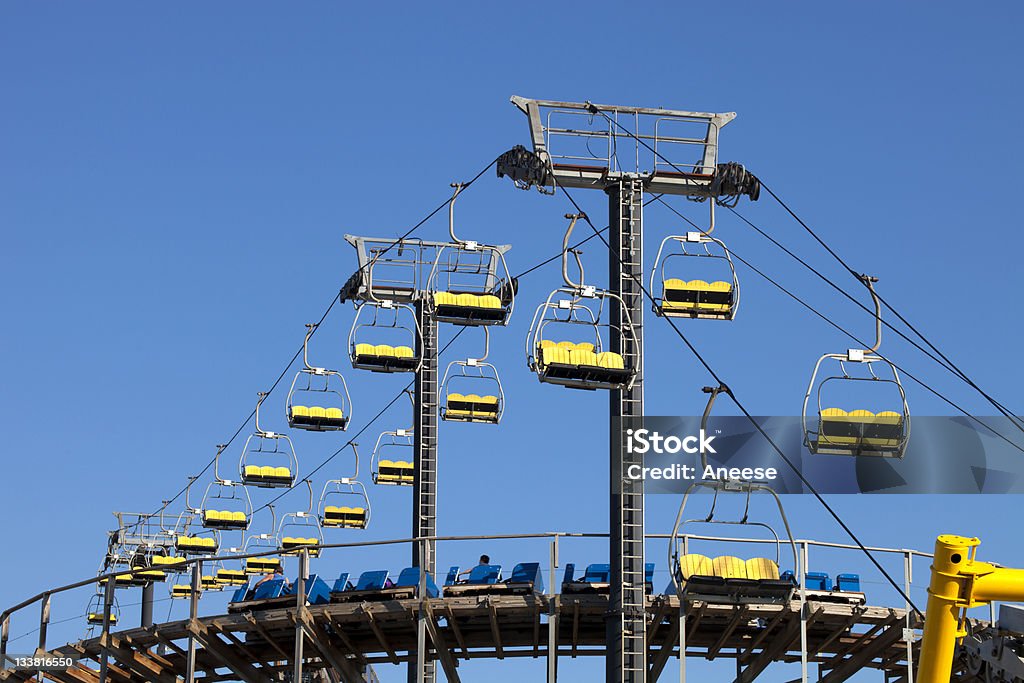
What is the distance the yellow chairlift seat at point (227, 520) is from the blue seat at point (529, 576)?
21.1m

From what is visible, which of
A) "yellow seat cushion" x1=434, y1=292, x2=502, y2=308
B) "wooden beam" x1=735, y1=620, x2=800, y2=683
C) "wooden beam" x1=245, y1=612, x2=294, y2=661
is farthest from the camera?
"yellow seat cushion" x1=434, y1=292, x2=502, y2=308

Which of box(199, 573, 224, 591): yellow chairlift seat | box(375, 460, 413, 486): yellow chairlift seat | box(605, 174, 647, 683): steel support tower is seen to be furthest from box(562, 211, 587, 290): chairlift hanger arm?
box(199, 573, 224, 591): yellow chairlift seat

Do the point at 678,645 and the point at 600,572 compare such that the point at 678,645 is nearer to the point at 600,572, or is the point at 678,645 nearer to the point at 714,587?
the point at 600,572

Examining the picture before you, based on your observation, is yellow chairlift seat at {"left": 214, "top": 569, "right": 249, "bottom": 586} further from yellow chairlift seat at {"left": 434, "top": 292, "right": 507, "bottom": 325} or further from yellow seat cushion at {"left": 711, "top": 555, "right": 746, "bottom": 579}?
yellow seat cushion at {"left": 711, "top": 555, "right": 746, "bottom": 579}

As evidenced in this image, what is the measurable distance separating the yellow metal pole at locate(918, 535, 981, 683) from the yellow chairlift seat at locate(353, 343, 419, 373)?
60.1ft

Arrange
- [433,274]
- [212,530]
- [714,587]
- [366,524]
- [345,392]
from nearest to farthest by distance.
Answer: [714,587] → [433,274] → [345,392] → [366,524] → [212,530]

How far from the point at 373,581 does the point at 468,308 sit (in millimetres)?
5130

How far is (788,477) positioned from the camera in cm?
3850

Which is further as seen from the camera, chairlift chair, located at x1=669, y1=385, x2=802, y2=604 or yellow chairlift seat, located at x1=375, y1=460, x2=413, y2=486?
yellow chairlift seat, located at x1=375, y1=460, x2=413, y2=486

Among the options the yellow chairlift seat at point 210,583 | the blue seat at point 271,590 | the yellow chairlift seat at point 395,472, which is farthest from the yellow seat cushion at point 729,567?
the yellow chairlift seat at point 210,583

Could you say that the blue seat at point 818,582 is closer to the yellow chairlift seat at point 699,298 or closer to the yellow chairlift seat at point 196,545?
the yellow chairlift seat at point 699,298

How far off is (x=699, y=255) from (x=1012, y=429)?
1281 cm

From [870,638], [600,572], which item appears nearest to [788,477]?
[870,638]

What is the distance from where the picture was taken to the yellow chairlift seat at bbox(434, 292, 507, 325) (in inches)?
1251
